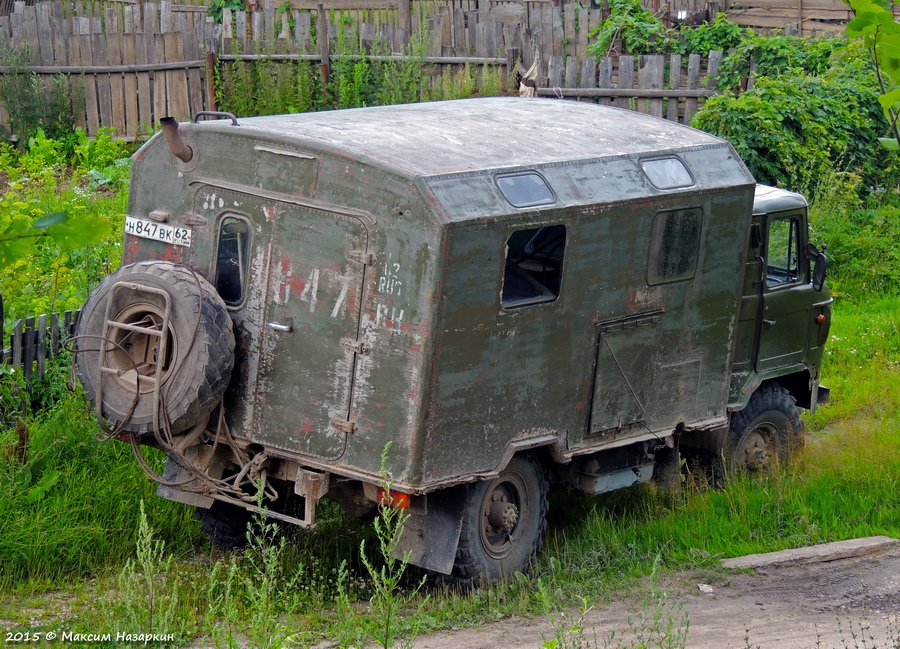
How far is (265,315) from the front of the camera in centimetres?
698

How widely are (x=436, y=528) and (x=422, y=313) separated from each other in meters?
1.46

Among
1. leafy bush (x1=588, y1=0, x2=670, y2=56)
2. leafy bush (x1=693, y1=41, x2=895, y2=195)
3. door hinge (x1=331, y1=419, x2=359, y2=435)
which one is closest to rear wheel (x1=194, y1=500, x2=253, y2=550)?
door hinge (x1=331, y1=419, x2=359, y2=435)

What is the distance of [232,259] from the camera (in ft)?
23.5

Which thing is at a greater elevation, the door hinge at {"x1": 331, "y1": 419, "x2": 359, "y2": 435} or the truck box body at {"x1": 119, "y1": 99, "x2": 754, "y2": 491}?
the truck box body at {"x1": 119, "y1": 99, "x2": 754, "y2": 491}

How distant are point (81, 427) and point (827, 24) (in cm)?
1692

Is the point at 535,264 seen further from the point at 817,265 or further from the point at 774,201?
the point at 817,265

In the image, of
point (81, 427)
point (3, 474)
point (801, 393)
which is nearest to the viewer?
point (3, 474)

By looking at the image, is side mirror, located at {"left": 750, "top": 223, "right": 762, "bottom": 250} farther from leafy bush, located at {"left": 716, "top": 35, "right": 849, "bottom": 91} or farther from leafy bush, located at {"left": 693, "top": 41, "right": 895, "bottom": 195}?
leafy bush, located at {"left": 716, "top": 35, "right": 849, "bottom": 91}

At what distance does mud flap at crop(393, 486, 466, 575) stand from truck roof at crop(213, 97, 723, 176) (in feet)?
6.45

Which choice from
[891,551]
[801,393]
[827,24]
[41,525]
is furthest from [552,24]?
[41,525]

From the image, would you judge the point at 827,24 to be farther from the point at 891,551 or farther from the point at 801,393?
the point at 891,551

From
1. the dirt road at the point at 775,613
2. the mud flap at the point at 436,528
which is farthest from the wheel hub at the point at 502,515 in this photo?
the dirt road at the point at 775,613

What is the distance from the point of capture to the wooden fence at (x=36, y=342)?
28.5ft

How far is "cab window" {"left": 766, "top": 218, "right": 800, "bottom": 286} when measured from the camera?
9055 mm
